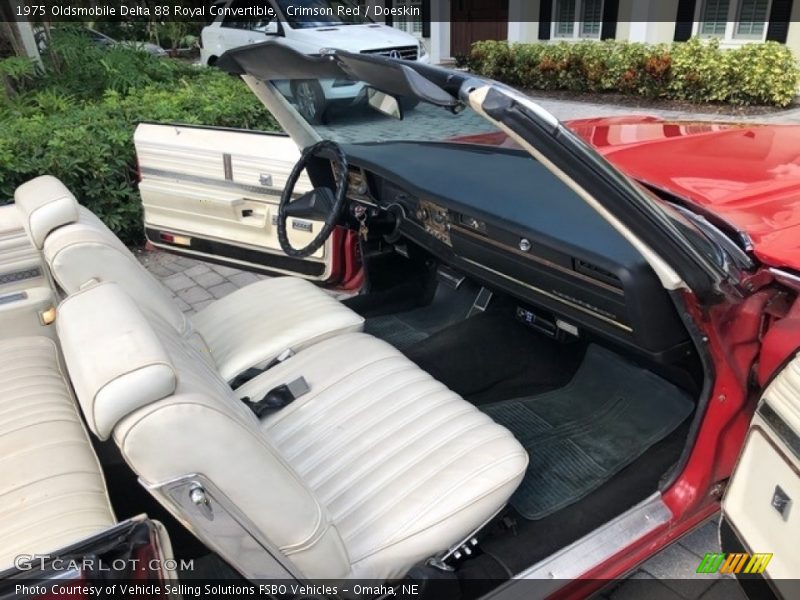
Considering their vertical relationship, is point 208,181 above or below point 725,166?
below

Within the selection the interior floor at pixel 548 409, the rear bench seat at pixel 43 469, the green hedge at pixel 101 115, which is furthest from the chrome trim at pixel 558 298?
the green hedge at pixel 101 115

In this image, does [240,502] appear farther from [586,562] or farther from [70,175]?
[70,175]

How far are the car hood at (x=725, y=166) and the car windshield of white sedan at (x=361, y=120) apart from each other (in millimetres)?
90

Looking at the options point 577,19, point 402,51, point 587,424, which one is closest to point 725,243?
point 587,424

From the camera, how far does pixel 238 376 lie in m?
2.31

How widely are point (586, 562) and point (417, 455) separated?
21.2 inches

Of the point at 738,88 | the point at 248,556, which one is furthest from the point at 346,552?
the point at 738,88

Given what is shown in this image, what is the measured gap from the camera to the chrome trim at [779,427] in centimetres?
135

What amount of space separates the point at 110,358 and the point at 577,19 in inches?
510

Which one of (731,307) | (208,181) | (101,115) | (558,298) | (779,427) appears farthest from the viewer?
(101,115)

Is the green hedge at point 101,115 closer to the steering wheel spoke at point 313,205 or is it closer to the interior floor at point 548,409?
the steering wheel spoke at point 313,205

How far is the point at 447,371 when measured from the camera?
8.77ft

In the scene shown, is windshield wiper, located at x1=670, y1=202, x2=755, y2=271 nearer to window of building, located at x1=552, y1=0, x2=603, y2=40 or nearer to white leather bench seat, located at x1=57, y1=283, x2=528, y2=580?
white leather bench seat, located at x1=57, y1=283, x2=528, y2=580

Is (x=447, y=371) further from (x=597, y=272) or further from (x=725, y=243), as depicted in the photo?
(x=725, y=243)
